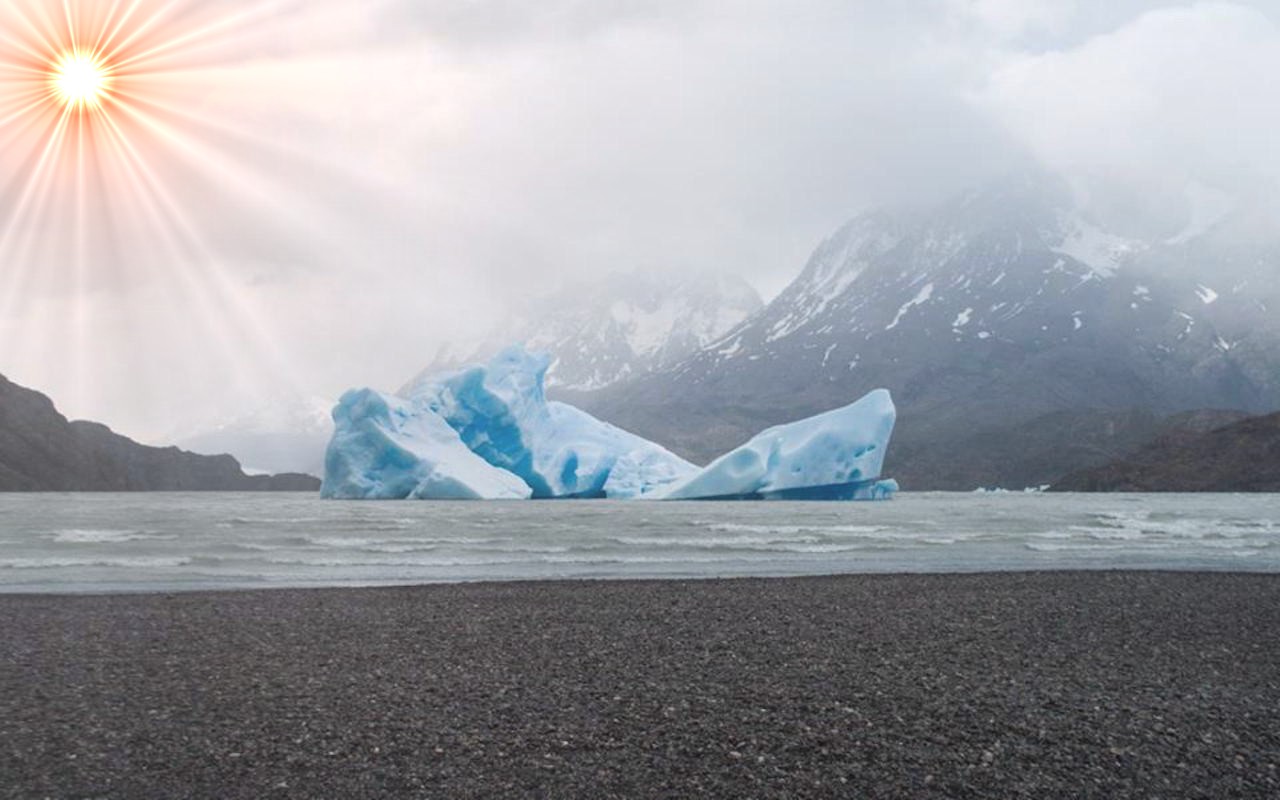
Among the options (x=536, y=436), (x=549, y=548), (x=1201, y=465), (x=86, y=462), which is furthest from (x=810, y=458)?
(x=86, y=462)

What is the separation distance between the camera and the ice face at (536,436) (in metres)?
69.9

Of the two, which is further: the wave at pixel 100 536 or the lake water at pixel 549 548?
the wave at pixel 100 536

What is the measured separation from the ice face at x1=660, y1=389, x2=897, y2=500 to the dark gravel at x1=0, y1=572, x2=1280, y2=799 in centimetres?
4913

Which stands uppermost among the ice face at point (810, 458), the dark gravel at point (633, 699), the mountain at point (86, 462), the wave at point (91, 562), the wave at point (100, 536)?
the mountain at point (86, 462)

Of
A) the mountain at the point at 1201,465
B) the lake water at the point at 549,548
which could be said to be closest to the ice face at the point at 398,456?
the lake water at the point at 549,548

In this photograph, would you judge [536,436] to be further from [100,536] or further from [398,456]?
[100,536]

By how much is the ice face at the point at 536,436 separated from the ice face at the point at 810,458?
9187 mm

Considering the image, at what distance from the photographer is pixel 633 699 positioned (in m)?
9.28

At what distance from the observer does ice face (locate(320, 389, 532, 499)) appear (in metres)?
61.7

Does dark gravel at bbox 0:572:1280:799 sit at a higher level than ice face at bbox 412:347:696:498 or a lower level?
lower

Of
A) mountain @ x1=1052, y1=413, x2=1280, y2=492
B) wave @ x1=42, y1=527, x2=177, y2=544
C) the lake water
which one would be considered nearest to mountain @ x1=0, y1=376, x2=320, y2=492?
the lake water

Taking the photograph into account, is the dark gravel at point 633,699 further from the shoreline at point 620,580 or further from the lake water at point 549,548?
the lake water at point 549,548

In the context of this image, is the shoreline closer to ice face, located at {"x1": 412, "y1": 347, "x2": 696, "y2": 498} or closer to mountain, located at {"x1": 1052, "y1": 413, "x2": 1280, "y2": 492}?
ice face, located at {"x1": 412, "y1": 347, "x2": 696, "y2": 498}

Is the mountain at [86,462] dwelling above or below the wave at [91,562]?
above
